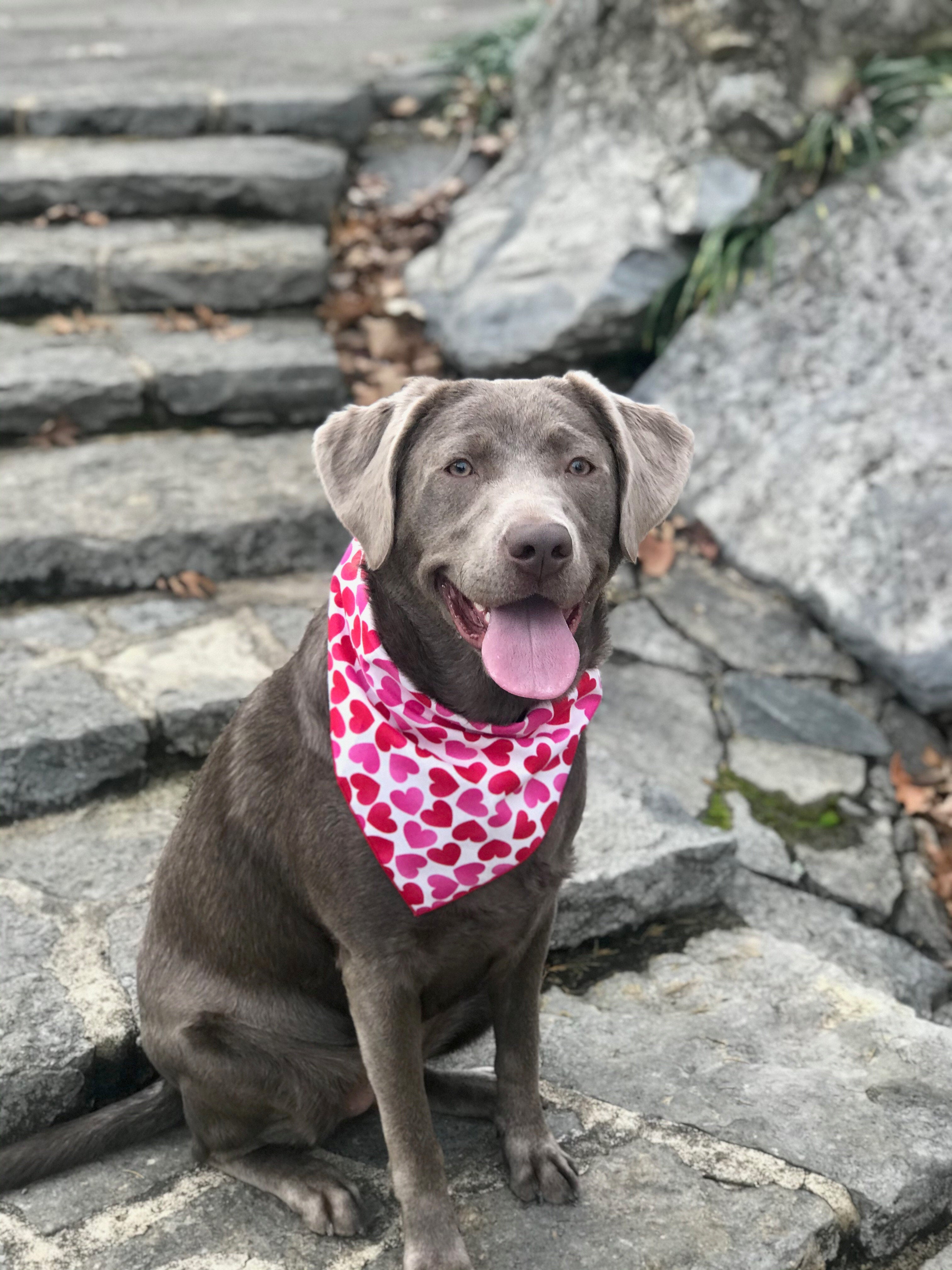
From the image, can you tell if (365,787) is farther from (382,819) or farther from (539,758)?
(539,758)

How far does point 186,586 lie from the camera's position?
15.6 feet

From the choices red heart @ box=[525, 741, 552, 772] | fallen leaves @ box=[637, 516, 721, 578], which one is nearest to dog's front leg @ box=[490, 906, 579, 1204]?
red heart @ box=[525, 741, 552, 772]

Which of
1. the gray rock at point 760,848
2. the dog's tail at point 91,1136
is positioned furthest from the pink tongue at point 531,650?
the gray rock at point 760,848

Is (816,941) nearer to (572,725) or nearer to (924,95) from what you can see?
(572,725)

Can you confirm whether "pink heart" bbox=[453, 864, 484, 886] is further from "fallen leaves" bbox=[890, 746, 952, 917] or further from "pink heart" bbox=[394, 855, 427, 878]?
"fallen leaves" bbox=[890, 746, 952, 917]

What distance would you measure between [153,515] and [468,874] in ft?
9.17

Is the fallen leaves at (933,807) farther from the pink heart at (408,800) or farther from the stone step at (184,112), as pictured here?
the stone step at (184,112)

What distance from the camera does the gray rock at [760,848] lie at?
4.05 m

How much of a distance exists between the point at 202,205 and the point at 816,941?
472 centimetres

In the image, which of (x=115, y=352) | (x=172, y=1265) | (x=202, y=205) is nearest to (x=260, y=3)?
(x=202, y=205)

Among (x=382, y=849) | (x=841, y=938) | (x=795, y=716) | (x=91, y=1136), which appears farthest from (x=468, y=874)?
(x=795, y=716)

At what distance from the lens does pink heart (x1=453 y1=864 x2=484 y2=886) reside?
249cm

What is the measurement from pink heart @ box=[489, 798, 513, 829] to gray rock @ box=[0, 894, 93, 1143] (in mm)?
1130

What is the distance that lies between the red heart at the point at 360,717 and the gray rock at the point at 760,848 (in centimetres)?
182
